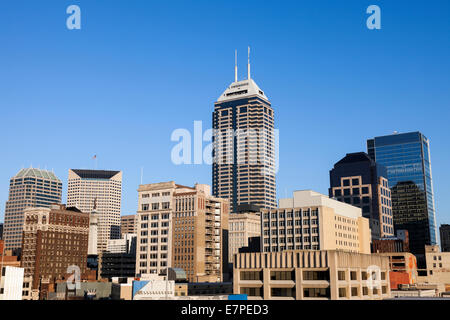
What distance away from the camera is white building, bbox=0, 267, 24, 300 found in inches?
5202

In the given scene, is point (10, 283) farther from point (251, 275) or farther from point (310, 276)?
point (310, 276)

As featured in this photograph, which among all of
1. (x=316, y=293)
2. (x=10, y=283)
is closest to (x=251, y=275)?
(x=316, y=293)

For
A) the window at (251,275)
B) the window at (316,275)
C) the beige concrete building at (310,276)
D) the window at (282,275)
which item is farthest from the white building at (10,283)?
the window at (316,275)

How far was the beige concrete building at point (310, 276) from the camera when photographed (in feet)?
383

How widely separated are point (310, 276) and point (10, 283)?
8150 cm

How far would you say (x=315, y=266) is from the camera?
118938 millimetres

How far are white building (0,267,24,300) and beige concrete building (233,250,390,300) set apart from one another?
203ft

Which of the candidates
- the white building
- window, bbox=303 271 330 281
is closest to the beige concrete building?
window, bbox=303 271 330 281

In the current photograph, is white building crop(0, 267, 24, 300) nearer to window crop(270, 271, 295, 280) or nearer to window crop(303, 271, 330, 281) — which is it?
window crop(270, 271, 295, 280)

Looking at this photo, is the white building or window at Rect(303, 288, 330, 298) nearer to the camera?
window at Rect(303, 288, 330, 298)

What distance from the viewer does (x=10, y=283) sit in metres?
135
